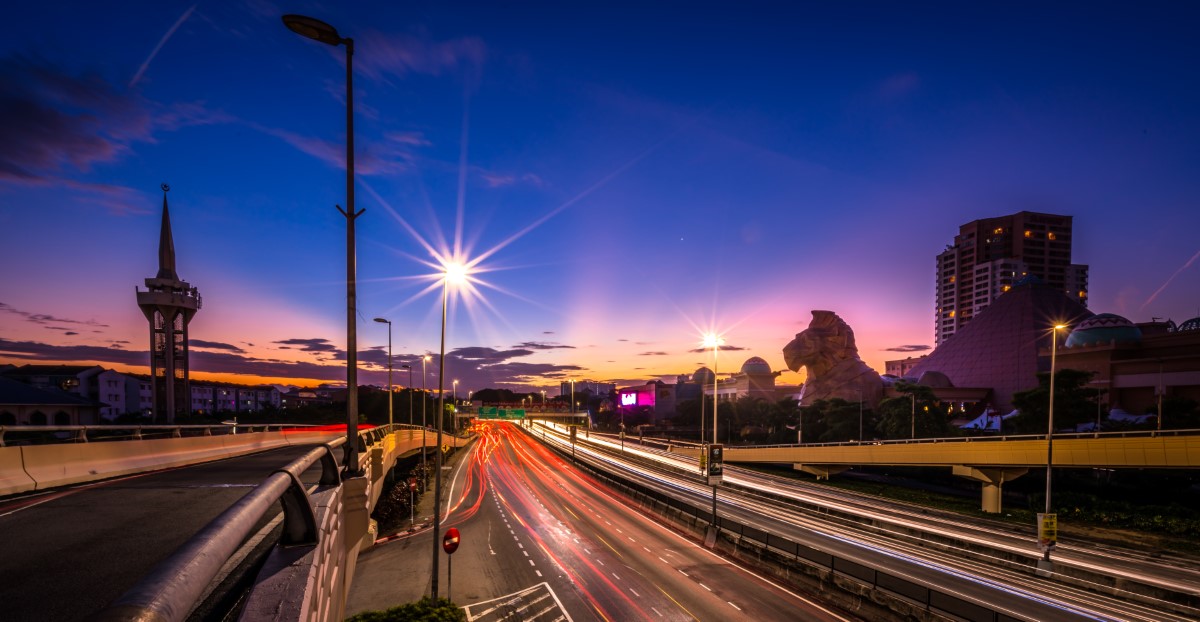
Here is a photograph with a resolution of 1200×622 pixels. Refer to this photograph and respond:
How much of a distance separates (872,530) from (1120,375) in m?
80.7

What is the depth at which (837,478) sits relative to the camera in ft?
→ 209

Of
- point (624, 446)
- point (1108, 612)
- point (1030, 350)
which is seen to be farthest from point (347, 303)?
point (1030, 350)

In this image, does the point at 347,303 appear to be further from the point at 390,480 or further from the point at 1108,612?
the point at 390,480

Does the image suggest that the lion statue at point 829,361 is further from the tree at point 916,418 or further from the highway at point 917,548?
the highway at point 917,548

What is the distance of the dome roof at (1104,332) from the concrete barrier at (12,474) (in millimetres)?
123101

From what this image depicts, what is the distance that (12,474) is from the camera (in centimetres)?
975

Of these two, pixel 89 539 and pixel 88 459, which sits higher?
pixel 89 539

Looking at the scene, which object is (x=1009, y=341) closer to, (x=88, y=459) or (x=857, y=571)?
(x=857, y=571)

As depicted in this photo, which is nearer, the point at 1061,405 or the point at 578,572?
the point at 578,572

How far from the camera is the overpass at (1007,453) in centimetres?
3153

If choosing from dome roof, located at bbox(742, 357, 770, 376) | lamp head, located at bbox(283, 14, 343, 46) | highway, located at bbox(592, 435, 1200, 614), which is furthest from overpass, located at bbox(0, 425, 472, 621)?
dome roof, located at bbox(742, 357, 770, 376)

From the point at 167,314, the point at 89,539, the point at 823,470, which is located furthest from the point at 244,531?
the point at 167,314

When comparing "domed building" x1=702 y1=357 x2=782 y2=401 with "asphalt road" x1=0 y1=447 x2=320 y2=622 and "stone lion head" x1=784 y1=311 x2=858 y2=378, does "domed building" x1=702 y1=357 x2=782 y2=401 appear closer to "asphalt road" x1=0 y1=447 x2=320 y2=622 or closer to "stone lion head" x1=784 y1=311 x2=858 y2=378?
"stone lion head" x1=784 y1=311 x2=858 y2=378

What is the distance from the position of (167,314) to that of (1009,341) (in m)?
161
